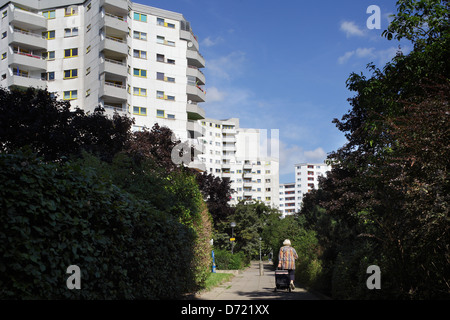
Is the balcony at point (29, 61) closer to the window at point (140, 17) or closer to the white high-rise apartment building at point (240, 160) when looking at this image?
the window at point (140, 17)

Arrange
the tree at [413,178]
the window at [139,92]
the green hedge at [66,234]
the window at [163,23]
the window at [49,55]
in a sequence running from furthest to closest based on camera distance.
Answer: the window at [163,23] → the window at [139,92] → the window at [49,55] → the tree at [413,178] → the green hedge at [66,234]

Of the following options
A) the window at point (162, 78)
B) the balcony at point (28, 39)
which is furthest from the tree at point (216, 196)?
the balcony at point (28, 39)

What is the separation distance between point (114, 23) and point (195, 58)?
39.6 ft

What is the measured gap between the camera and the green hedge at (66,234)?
4.16 m

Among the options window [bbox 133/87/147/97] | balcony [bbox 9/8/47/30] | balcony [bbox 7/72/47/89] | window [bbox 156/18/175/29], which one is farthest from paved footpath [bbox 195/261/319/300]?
window [bbox 156/18/175/29]

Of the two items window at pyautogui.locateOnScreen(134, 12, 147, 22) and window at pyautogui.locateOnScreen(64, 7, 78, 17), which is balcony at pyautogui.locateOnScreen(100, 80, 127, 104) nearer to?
window at pyautogui.locateOnScreen(64, 7, 78, 17)

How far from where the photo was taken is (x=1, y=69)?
4650 centimetres

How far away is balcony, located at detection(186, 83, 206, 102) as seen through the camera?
5235cm

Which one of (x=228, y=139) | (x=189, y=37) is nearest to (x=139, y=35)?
(x=189, y=37)

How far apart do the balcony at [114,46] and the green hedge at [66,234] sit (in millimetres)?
38839

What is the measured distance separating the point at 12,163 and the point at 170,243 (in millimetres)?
5643

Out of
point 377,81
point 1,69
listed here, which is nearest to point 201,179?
point 1,69

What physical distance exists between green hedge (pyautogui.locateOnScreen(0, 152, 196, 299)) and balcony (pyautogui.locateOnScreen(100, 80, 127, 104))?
37.1 m
